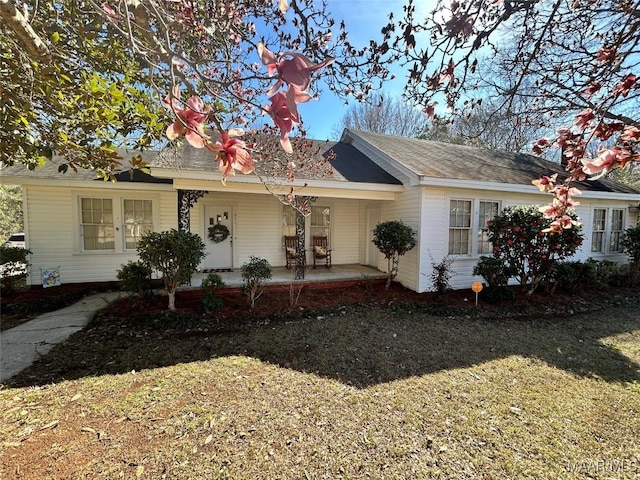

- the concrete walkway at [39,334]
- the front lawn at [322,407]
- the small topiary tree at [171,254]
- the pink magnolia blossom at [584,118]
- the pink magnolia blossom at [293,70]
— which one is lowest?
the front lawn at [322,407]

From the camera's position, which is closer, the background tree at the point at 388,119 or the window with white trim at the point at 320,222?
the window with white trim at the point at 320,222

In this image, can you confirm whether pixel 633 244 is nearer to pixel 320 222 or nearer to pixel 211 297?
pixel 320 222

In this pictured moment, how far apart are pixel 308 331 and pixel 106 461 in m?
3.10

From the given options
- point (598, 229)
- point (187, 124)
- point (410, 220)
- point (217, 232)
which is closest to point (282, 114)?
point (187, 124)

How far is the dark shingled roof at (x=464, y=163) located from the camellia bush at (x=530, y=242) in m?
1.30

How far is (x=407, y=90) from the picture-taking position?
2.69m

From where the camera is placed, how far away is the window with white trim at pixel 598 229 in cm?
978

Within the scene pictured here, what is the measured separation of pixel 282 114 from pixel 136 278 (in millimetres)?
5807

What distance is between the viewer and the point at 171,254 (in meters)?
5.27

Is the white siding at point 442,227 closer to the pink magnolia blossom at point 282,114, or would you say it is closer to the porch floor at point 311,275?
the porch floor at point 311,275

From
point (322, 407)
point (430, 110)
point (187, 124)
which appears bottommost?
point (322, 407)

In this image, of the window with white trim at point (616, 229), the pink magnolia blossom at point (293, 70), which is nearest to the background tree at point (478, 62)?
the pink magnolia blossom at point (293, 70)

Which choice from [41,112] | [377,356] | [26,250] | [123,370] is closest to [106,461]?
[123,370]

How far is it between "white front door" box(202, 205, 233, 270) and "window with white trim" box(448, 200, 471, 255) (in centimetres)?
622
